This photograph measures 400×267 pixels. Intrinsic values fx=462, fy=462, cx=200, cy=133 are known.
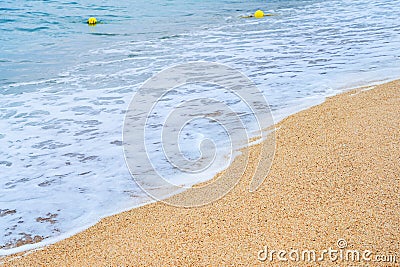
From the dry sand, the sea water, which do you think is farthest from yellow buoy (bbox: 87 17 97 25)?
the dry sand

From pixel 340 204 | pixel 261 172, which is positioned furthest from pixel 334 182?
pixel 261 172

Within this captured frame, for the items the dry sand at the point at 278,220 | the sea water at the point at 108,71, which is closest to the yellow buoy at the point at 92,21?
the sea water at the point at 108,71

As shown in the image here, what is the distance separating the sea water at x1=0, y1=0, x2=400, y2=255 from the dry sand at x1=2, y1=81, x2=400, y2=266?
276mm

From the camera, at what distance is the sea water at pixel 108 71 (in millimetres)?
3037

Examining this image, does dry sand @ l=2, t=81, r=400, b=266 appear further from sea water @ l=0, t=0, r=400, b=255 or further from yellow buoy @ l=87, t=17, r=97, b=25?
yellow buoy @ l=87, t=17, r=97, b=25

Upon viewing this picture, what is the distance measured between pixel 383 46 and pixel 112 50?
15.3 feet

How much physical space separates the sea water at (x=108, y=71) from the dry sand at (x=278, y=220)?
0.28 m

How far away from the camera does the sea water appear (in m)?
3.04

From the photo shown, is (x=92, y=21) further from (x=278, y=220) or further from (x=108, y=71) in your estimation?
(x=278, y=220)

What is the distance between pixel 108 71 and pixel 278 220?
4787 millimetres

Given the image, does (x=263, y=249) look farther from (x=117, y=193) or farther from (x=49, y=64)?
(x=49, y=64)

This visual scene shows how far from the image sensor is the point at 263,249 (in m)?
2.17

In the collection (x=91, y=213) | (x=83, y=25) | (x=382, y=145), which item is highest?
(x=83, y=25)

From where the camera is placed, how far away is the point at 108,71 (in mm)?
6641
